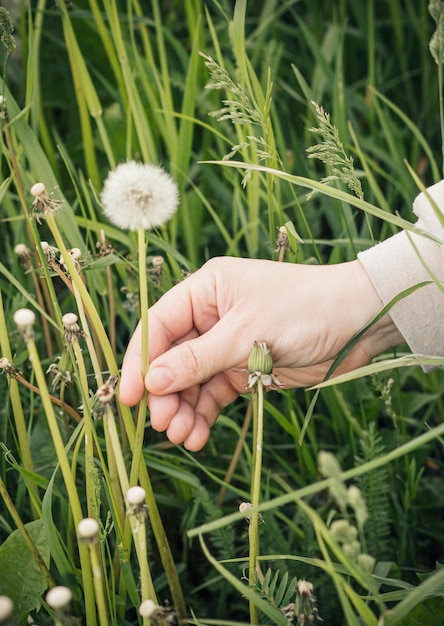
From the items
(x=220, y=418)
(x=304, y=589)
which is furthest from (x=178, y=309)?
(x=304, y=589)

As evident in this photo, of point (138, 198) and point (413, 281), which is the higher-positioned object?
point (138, 198)

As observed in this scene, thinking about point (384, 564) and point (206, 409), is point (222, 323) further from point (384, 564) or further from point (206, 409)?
point (384, 564)

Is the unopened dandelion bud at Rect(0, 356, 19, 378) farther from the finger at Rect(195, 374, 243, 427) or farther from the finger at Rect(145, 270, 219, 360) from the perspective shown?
the finger at Rect(195, 374, 243, 427)

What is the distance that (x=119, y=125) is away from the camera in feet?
5.23

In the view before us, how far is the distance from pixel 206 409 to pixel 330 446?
0.83ft

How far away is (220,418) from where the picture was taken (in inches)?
45.5

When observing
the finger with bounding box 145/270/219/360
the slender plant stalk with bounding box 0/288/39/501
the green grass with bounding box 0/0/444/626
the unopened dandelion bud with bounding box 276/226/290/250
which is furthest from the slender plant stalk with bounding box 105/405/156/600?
the unopened dandelion bud with bounding box 276/226/290/250

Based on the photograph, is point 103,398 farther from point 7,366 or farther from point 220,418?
point 220,418

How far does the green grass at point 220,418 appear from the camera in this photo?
2.68ft

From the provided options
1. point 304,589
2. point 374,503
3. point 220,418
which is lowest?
point 374,503

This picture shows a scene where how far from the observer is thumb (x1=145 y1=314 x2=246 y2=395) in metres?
0.87

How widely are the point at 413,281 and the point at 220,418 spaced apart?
1.24 ft

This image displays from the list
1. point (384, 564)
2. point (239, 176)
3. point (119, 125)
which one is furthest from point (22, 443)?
point (119, 125)

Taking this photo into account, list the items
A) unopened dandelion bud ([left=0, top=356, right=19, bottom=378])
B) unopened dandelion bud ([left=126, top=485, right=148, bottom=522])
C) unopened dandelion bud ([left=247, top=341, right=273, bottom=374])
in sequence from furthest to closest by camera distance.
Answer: unopened dandelion bud ([left=0, top=356, right=19, bottom=378])
unopened dandelion bud ([left=247, top=341, right=273, bottom=374])
unopened dandelion bud ([left=126, top=485, right=148, bottom=522])
